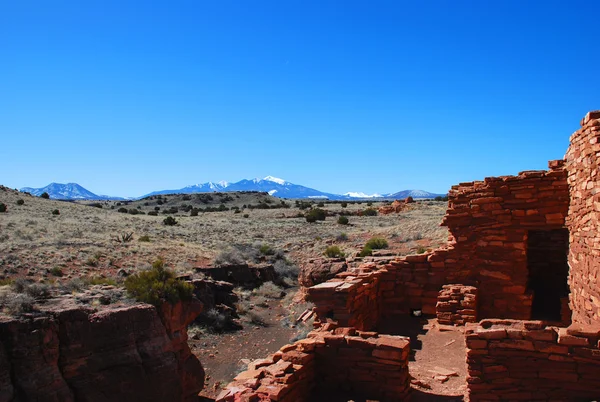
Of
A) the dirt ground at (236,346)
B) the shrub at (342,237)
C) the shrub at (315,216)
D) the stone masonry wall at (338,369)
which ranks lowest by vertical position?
the dirt ground at (236,346)

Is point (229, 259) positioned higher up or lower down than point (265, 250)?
lower down

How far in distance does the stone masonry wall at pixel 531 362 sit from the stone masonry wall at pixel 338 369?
3.41 feet

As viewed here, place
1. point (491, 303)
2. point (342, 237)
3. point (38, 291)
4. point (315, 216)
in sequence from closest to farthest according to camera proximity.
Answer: point (491, 303)
point (38, 291)
point (342, 237)
point (315, 216)

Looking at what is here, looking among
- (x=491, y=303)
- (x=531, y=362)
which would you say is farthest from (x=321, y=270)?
(x=531, y=362)

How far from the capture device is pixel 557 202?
9852 mm

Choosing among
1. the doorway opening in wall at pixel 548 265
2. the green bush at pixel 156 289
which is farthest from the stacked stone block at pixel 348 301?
the doorway opening in wall at pixel 548 265

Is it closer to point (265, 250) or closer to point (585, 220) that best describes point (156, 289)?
point (585, 220)

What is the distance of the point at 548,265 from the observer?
1259 cm

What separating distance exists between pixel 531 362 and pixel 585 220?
343 centimetres

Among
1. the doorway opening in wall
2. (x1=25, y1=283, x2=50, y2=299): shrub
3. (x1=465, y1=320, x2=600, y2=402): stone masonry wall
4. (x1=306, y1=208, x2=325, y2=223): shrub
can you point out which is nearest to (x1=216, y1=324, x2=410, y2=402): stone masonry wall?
(x1=465, y1=320, x2=600, y2=402): stone masonry wall

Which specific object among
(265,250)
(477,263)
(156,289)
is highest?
(477,263)

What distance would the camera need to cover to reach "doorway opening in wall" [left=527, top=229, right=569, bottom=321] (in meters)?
12.4

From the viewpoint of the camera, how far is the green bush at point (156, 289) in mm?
11633

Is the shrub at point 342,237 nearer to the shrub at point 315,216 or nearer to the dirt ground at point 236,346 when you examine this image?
the shrub at point 315,216
